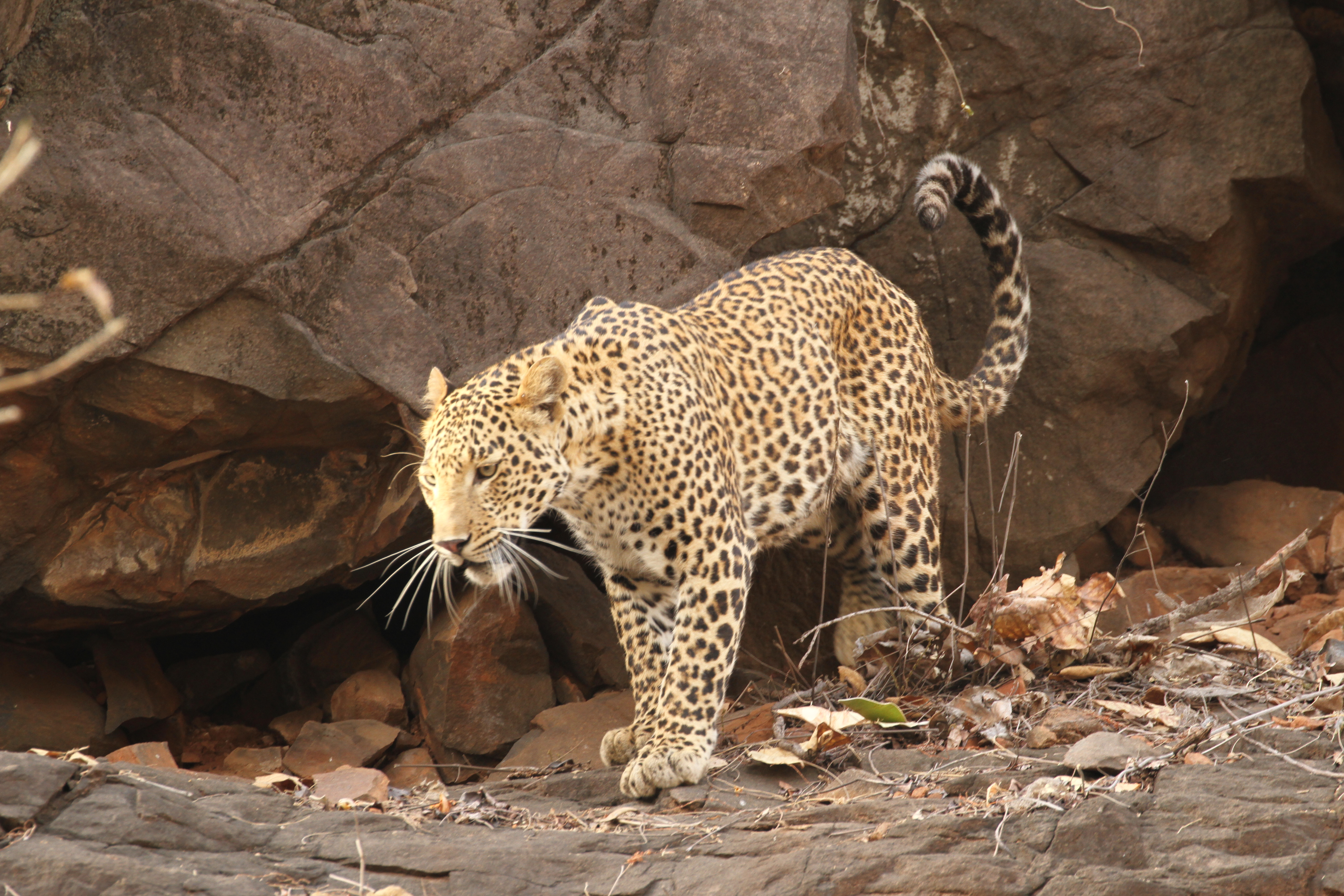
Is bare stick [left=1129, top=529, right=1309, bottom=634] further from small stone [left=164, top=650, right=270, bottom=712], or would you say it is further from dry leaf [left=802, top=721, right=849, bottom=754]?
small stone [left=164, top=650, right=270, bottom=712]

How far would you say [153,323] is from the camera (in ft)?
18.2

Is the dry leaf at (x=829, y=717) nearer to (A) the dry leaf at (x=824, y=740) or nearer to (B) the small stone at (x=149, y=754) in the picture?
(A) the dry leaf at (x=824, y=740)

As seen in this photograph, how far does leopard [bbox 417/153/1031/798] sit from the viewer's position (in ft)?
16.4

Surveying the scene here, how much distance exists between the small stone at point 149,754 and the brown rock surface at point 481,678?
143 centimetres

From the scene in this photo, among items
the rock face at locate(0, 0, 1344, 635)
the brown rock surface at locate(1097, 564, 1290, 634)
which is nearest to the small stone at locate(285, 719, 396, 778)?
the rock face at locate(0, 0, 1344, 635)

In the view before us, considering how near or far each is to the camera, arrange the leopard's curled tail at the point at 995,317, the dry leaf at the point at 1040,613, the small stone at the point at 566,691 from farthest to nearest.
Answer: the small stone at the point at 566,691
the leopard's curled tail at the point at 995,317
the dry leaf at the point at 1040,613

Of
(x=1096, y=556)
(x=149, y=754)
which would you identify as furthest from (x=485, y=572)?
(x=1096, y=556)

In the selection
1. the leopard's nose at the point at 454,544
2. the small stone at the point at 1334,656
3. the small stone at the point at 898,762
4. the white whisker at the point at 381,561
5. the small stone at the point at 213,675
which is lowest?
the small stone at the point at 213,675

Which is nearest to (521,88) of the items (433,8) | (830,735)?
(433,8)

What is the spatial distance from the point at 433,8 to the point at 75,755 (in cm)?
384

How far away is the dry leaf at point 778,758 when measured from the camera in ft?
16.0

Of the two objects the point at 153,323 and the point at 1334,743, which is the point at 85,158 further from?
the point at 1334,743

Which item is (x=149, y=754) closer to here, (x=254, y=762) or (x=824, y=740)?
(x=254, y=762)

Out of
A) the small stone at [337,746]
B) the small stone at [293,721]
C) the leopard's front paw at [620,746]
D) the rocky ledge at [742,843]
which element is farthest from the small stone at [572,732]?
the rocky ledge at [742,843]
